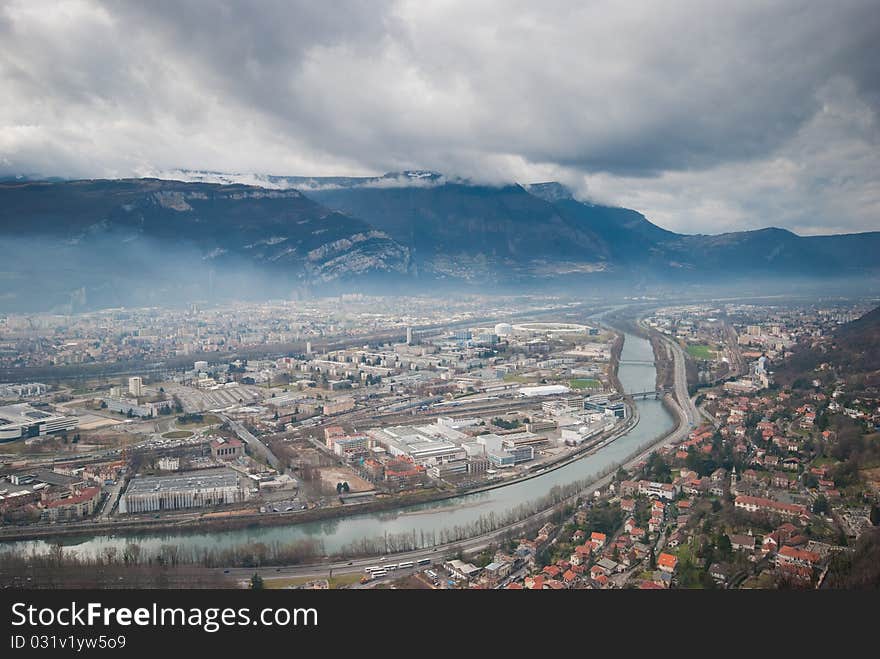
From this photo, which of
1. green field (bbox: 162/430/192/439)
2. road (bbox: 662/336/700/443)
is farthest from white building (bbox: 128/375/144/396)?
road (bbox: 662/336/700/443)

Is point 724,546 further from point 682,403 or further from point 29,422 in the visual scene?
point 29,422

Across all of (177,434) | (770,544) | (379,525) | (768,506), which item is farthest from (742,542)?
(177,434)

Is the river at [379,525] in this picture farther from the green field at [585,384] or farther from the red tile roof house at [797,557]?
the green field at [585,384]

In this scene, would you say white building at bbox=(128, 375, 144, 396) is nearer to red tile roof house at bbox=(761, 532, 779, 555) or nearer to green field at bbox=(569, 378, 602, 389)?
green field at bbox=(569, 378, 602, 389)

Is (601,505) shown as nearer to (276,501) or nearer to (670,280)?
(276,501)

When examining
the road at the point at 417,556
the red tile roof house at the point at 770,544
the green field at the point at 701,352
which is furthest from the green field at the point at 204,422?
the green field at the point at 701,352
